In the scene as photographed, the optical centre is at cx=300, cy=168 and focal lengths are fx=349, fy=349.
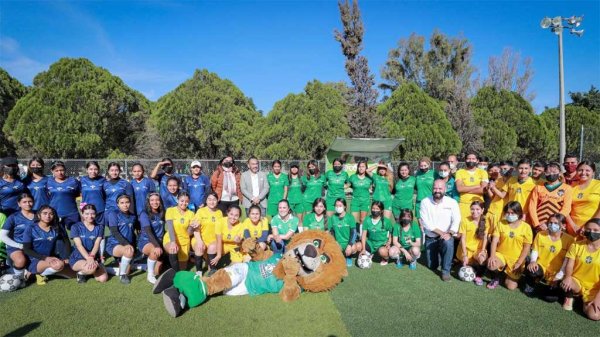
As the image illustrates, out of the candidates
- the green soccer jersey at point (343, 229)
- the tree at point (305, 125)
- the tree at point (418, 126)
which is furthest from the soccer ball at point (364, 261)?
the tree at point (418, 126)

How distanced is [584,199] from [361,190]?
128 inches

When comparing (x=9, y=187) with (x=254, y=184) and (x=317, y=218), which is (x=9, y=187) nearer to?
(x=254, y=184)

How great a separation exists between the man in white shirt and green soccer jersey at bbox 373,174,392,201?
87 centimetres

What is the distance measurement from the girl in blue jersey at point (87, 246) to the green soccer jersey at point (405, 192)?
483 centimetres

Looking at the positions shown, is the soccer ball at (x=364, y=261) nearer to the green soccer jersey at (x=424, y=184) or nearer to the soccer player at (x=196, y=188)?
the green soccer jersey at (x=424, y=184)

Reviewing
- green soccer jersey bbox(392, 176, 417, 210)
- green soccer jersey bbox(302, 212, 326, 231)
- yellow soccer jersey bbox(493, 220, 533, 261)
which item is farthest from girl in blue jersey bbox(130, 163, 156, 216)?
yellow soccer jersey bbox(493, 220, 533, 261)

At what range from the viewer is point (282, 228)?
5719 mm

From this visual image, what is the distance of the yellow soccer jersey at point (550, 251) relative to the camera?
4375 mm

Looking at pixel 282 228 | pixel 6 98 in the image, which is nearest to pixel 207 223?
pixel 282 228

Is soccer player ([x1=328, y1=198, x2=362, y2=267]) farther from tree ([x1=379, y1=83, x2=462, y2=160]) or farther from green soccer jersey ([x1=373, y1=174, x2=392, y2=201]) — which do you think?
tree ([x1=379, y1=83, x2=462, y2=160])

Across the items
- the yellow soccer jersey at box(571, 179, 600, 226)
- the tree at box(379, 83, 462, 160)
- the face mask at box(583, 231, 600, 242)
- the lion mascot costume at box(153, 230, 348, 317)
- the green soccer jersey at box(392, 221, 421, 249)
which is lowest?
the lion mascot costume at box(153, 230, 348, 317)

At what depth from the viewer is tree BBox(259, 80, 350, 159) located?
20.2 meters

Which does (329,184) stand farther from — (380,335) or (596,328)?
(596,328)

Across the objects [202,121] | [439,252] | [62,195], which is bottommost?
[439,252]
